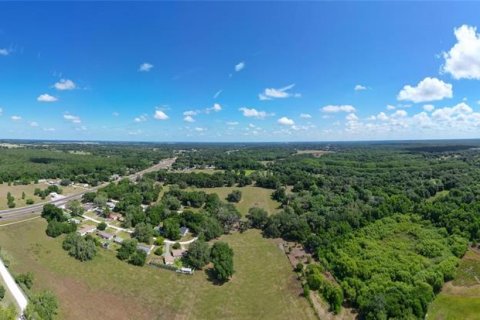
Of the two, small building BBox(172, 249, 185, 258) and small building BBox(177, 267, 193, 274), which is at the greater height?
small building BBox(172, 249, 185, 258)

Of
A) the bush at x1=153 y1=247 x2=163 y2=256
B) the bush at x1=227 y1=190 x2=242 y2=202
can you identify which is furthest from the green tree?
the bush at x1=227 y1=190 x2=242 y2=202

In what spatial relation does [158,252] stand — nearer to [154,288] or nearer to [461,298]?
[154,288]

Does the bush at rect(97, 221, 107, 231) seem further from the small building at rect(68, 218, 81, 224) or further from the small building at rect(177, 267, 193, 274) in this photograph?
the small building at rect(177, 267, 193, 274)

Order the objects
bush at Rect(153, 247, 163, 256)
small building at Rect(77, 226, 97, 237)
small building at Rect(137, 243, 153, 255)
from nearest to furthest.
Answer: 1. bush at Rect(153, 247, 163, 256)
2. small building at Rect(137, 243, 153, 255)
3. small building at Rect(77, 226, 97, 237)

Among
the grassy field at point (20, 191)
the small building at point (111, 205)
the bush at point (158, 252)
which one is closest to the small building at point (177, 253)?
the bush at point (158, 252)

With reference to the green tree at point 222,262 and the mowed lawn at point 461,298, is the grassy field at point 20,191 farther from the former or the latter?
the mowed lawn at point 461,298

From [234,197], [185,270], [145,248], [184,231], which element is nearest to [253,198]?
[234,197]

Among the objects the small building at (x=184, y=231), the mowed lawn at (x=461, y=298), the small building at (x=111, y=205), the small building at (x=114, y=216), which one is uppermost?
the small building at (x=111, y=205)
